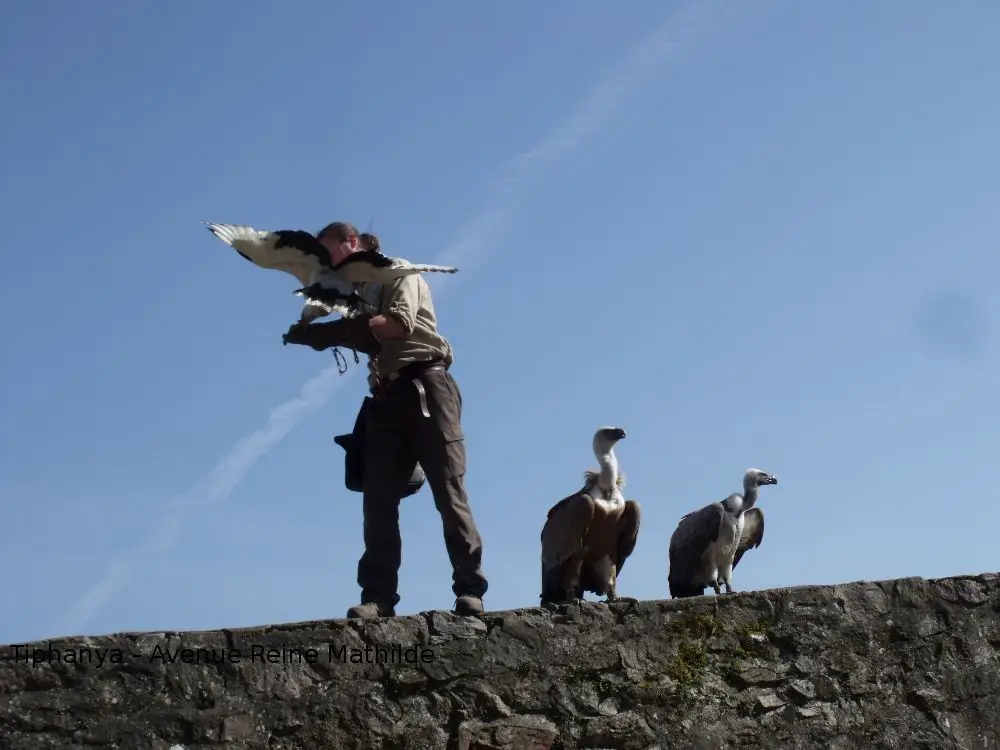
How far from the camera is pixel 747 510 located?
905cm

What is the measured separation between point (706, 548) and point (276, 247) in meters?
3.19

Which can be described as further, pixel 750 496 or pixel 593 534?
pixel 750 496

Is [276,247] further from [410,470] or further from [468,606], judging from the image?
[468,606]

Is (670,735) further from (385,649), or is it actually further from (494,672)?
(385,649)

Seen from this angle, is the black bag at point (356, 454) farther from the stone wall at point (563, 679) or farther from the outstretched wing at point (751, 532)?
the outstretched wing at point (751, 532)

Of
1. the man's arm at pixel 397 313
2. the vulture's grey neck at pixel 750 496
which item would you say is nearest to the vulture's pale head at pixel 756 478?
the vulture's grey neck at pixel 750 496

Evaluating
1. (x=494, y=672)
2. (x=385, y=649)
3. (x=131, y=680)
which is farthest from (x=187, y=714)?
(x=494, y=672)

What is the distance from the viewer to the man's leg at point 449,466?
24.0 ft

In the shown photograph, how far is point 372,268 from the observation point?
738 centimetres

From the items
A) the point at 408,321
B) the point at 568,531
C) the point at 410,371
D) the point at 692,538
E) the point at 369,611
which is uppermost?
the point at 408,321

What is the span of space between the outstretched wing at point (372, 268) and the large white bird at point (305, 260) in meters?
0.05

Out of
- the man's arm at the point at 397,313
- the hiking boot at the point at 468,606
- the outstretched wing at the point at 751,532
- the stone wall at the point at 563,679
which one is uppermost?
the man's arm at the point at 397,313

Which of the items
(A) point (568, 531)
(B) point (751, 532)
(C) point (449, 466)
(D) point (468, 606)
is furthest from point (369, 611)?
(B) point (751, 532)

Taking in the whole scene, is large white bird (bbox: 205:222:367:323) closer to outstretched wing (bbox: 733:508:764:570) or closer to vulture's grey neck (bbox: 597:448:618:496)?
vulture's grey neck (bbox: 597:448:618:496)
